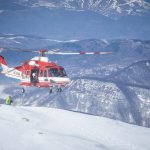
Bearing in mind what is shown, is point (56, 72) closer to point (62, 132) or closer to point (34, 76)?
point (34, 76)

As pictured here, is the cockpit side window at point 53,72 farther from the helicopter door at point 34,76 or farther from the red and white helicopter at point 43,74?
→ the helicopter door at point 34,76

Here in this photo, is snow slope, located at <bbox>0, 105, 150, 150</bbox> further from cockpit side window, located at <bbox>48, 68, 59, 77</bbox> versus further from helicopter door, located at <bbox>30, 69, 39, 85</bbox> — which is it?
cockpit side window, located at <bbox>48, 68, 59, 77</bbox>

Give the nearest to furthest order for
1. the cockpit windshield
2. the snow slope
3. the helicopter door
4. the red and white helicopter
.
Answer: the snow slope, the red and white helicopter, the cockpit windshield, the helicopter door

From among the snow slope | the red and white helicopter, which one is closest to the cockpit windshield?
the red and white helicopter

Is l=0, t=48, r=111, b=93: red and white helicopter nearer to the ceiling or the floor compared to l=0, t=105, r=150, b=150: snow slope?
nearer to the ceiling

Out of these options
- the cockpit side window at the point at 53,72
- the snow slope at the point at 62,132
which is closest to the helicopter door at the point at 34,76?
the cockpit side window at the point at 53,72

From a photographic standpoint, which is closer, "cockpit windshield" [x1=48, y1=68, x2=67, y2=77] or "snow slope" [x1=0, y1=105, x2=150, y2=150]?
"snow slope" [x1=0, y1=105, x2=150, y2=150]

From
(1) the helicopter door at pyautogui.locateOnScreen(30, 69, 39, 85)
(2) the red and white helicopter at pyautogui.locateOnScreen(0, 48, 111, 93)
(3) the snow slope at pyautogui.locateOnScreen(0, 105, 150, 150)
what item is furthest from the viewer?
(1) the helicopter door at pyautogui.locateOnScreen(30, 69, 39, 85)

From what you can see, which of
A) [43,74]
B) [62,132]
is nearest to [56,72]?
[43,74]
